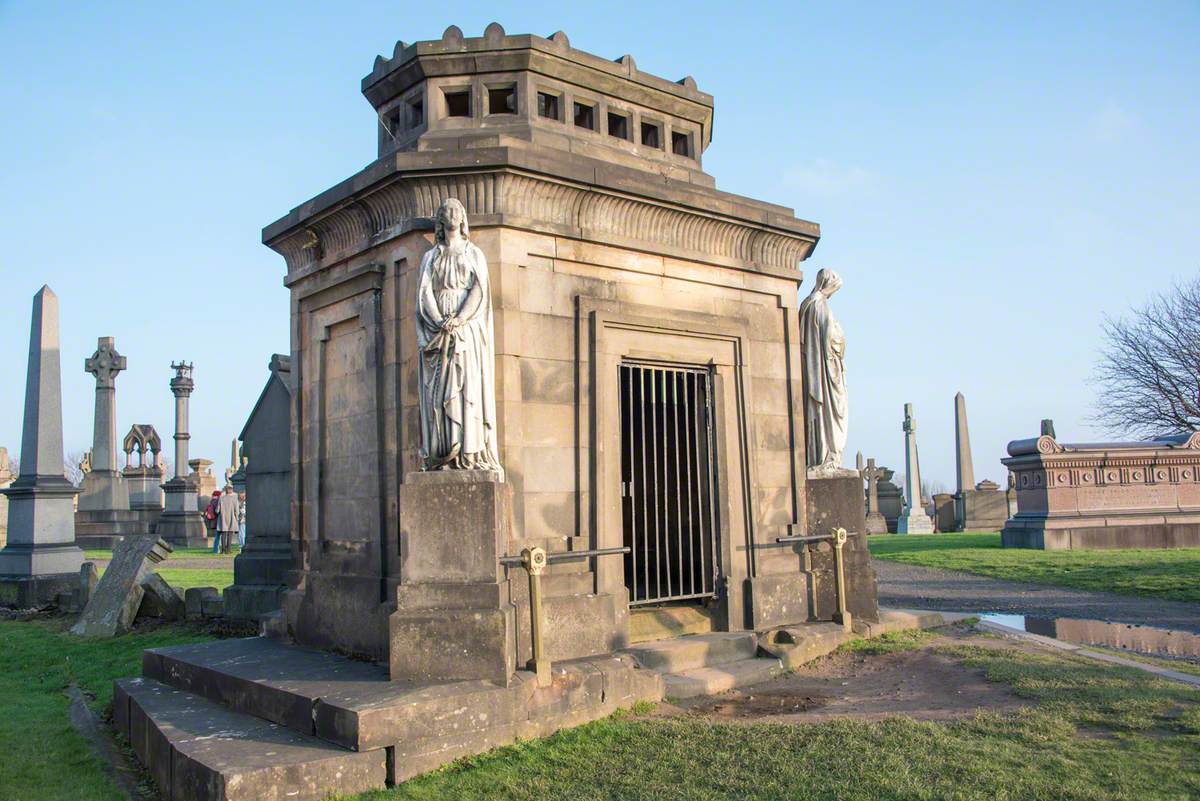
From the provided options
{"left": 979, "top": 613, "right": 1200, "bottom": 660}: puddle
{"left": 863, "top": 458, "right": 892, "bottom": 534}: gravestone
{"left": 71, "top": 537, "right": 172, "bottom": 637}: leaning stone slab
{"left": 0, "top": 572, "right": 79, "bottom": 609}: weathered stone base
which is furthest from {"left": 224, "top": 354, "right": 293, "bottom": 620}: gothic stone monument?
{"left": 863, "top": 458, "right": 892, "bottom": 534}: gravestone

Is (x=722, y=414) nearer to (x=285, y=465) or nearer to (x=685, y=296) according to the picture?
(x=685, y=296)

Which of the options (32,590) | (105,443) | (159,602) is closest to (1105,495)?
(159,602)

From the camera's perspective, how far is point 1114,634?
1036 cm

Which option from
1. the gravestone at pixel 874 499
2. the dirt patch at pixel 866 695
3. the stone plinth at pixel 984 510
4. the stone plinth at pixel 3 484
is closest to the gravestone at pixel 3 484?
the stone plinth at pixel 3 484

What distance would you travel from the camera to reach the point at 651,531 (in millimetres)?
11008

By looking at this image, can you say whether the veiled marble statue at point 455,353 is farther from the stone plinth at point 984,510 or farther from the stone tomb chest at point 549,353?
the stone plinth at point 984,510

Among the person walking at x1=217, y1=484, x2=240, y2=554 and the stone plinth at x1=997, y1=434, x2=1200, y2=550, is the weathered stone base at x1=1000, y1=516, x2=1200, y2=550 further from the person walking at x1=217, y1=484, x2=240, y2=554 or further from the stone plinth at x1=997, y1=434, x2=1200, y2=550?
the person walking at x1=217, y1=484, x2=240, y2=554

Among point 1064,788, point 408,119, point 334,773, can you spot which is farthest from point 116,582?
point 1064,788

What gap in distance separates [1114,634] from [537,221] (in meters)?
7.97

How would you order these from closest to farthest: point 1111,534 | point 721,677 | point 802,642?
point 721,677, point 802,642, point 1111,534

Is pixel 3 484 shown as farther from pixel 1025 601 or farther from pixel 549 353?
pixel 1025 601

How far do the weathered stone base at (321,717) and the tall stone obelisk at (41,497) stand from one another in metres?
9.48

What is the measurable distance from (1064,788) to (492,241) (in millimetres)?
5535

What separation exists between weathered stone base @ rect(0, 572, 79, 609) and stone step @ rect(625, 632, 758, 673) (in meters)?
11.6
